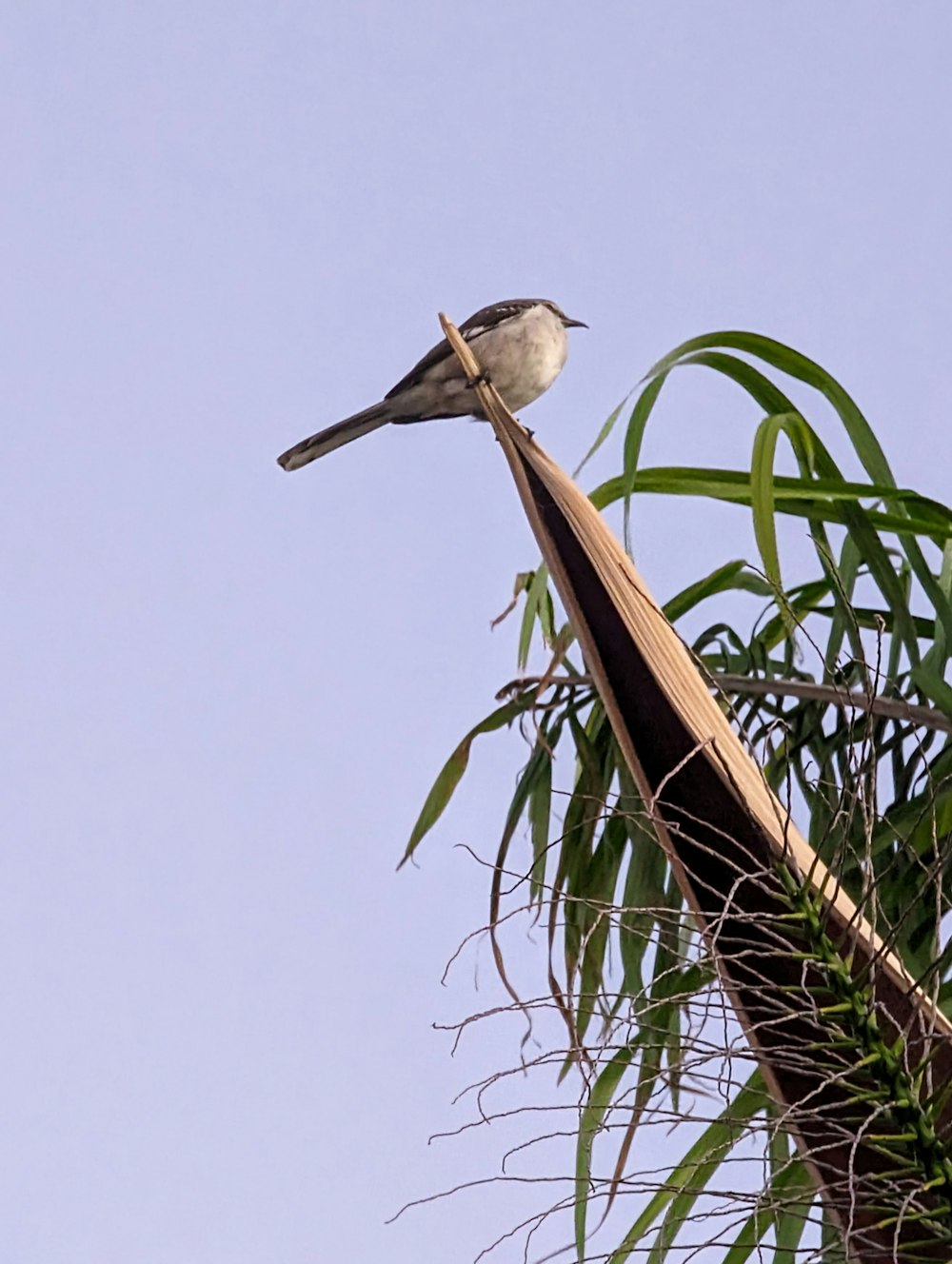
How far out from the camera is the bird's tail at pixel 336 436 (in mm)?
4625

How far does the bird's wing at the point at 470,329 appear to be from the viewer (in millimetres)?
4512

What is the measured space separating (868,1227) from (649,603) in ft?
1.63

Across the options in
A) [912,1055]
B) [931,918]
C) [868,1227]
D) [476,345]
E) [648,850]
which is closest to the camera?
[868,1227]

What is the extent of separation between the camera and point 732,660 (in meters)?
A: 2.68

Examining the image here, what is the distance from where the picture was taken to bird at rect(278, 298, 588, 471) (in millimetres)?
4523

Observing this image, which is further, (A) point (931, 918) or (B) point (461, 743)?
(B) point (461, 743)

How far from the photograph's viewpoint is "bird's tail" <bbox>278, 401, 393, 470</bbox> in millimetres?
Answer: 4625

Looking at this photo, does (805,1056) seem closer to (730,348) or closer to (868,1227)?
(868,1227)

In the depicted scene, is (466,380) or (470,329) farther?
(470,329)

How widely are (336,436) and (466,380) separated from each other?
0.44 meters

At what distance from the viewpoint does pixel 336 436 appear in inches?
185

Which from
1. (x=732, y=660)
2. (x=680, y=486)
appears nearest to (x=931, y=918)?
(x=732, y=660)

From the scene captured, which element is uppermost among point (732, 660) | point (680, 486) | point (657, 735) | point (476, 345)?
point (476, 345)

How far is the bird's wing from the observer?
4512mm
